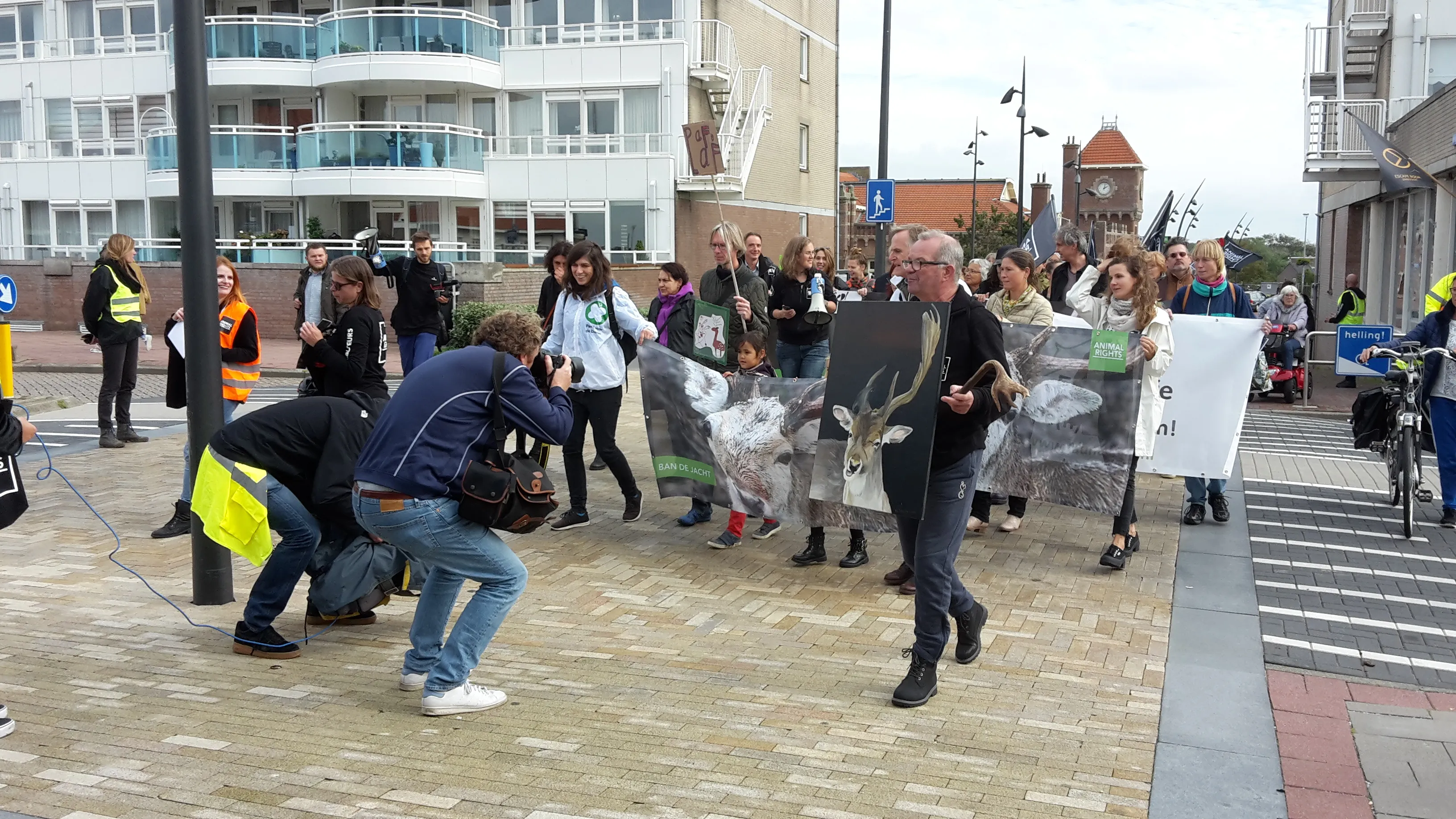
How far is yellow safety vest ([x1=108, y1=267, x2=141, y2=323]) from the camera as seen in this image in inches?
497

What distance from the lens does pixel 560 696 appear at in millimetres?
5418

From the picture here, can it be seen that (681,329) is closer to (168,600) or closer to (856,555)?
(856,555)

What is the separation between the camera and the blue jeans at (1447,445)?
9.06m

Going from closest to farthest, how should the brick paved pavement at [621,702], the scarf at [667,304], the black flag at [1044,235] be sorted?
the brick paved pavement at [621,702] → the scarf at [667,304] → the black flag at [1044,235]

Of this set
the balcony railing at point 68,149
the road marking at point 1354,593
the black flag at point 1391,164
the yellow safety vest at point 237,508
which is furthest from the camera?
the balcony railing at point 68,149

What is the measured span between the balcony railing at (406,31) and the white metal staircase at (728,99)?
20.2 ft


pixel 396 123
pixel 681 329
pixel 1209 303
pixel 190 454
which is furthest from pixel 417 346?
pixel 396 123

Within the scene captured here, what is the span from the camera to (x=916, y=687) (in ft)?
17.5

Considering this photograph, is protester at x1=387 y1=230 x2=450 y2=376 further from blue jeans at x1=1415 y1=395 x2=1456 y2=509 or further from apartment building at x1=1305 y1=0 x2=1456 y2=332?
apartment building at x1=1305 y1=0 x2=1456 y2=332

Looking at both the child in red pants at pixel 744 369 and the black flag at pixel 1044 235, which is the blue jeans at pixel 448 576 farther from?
the black flag at pixel 1044 235

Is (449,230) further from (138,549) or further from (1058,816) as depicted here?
(1058,816)

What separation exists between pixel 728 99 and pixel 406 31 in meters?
9.06

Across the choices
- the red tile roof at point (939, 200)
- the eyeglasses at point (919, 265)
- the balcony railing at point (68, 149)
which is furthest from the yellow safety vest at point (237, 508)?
the red tile roof at point (939, 200)

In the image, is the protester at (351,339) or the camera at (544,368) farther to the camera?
the protester at (351,339)
